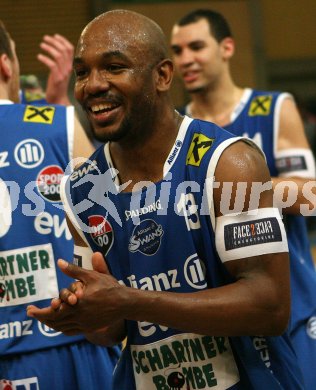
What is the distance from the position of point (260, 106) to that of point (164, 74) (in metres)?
1.99

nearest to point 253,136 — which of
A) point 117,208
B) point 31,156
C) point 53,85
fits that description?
point 53,85

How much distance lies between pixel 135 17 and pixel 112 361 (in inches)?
58.7

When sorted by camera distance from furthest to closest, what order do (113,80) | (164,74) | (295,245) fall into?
(295,245) < (164,74) < (113,80)

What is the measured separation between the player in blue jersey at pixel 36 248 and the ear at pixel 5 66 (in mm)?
193

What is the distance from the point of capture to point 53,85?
13.9ft

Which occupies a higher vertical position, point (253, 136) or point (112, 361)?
point (253, 136)

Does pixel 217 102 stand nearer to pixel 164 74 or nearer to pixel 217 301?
pixel 164 74

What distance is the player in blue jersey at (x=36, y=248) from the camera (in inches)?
129

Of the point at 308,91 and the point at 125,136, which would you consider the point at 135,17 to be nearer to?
the point at 125,136

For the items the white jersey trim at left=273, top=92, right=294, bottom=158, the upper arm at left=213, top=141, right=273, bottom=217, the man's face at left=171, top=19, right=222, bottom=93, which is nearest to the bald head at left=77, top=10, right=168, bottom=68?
the upper arm at left=213, top=141, right=273, bottom=217

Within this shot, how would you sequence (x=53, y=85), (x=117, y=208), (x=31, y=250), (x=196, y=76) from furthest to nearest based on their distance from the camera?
(x=196, y=76) → (x=53, y=85) → (x=31, y=250) → (x=117, y=208)

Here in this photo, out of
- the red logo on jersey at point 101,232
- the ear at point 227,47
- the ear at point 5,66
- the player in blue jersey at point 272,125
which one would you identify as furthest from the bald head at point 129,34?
the ear at point 227,47

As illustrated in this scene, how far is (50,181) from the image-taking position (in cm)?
338

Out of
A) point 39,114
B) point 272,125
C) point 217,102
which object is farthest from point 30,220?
point 217,102
